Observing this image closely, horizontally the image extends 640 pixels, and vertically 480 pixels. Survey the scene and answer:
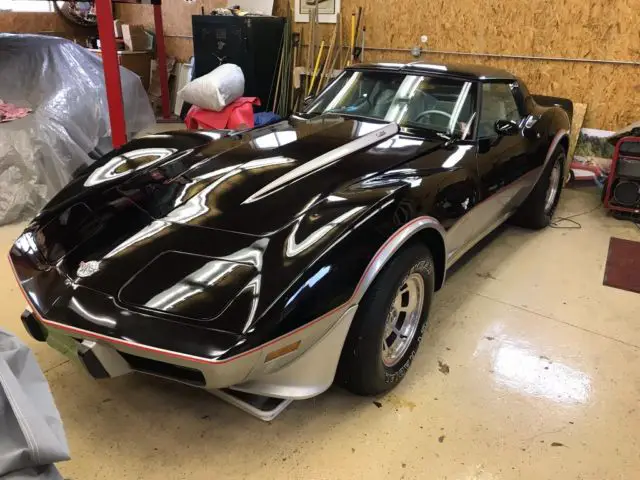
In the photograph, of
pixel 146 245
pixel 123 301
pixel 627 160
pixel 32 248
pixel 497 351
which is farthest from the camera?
pixel 627 160

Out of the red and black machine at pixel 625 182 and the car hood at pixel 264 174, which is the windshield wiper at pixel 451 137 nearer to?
the car hood at pixel 264 174

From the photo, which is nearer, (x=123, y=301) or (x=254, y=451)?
(x=123, y=301)

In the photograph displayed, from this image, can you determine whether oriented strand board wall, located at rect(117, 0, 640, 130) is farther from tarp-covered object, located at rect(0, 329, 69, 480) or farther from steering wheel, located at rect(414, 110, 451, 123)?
tarp-covered object, located at rect(0, 329, 69, 480)

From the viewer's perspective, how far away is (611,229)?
409 centimetres

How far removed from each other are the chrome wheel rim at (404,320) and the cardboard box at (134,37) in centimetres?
772

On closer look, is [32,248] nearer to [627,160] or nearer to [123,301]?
[123,301]

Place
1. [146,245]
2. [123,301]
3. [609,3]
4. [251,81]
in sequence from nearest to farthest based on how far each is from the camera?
[123,301]
[146,245]
[609,3]
[251,81]

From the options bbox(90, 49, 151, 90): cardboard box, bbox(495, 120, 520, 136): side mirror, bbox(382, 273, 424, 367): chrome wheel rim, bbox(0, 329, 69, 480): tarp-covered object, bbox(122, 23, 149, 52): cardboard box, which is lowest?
bbox(382, 273, 424, 367): chrome wheel rim

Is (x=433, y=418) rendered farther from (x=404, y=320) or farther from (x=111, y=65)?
(x=111, y=65)

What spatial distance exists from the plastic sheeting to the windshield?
94.0 inches

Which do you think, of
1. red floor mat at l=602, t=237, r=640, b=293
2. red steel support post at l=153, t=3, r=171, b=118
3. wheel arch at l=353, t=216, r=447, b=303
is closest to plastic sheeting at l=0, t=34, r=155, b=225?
red steel support post at l=153, t=3, r=171, b=118

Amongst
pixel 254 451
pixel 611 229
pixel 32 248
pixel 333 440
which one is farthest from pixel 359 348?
pixel 611 229

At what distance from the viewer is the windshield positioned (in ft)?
9.26

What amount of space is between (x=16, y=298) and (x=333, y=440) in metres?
2.01
